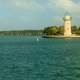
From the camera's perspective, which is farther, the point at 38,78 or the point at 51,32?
the point at 51,32

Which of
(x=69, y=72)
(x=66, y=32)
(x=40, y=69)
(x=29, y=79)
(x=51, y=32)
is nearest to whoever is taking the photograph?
(x=29, y=79)

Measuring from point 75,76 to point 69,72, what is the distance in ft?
7.48

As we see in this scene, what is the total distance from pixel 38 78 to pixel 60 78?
1519mm

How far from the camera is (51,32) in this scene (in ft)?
614

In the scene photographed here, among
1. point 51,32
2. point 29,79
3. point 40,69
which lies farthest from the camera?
point 51,32

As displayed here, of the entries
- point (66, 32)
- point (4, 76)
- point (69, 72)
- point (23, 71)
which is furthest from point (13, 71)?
point (66, 32)

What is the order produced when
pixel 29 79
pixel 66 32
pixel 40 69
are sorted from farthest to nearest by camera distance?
pixel 66 32
pixel 40 69
pixel 29 79

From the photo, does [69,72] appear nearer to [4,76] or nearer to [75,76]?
[75,76]

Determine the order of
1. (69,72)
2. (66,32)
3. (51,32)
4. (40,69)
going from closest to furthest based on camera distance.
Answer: (69,72) < (40,69) < (66,32) < (51,32)

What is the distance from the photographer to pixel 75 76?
2534 cm

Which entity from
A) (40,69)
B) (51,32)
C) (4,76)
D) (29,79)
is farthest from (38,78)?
(51,32)

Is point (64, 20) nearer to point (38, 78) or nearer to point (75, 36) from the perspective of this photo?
point (75, 36)

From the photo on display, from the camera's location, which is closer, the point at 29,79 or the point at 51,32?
the point at 29,79

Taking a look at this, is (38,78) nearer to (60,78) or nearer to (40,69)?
(60,78)
